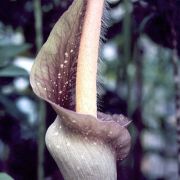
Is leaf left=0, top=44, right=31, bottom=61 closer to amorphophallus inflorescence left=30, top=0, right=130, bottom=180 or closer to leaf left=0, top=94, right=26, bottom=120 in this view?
leaf left=0, top=94, right=26, bottom=120

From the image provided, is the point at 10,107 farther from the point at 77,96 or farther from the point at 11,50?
the point at 77,96

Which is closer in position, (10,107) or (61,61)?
(61,61)

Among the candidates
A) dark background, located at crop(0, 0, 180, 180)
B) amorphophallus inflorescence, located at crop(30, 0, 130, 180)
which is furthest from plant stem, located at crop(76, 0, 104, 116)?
dark background, located at crop(0, 0, 180, 180)

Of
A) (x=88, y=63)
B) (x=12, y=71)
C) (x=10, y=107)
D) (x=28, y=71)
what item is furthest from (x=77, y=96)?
(x=10, y=107)

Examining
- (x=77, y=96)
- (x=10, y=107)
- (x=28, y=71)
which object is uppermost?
(x=77, y=96)

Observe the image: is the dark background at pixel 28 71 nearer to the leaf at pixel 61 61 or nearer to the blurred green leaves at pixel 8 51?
the blurred green leaves at pixel 8 51

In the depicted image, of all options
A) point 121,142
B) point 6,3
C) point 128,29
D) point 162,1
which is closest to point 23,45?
point 6,3

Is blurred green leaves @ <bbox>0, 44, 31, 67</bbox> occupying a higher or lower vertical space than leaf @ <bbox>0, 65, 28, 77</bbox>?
higher
